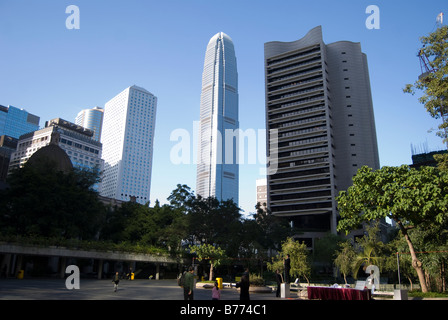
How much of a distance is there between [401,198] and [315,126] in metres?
71.3

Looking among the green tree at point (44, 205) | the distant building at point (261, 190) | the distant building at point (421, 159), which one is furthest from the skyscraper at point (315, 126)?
the distant building at point (261, 190)

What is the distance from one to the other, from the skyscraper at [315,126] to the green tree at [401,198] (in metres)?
59.7

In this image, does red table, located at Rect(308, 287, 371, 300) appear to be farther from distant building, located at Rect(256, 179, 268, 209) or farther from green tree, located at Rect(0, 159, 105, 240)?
distant building, located at Rect(256, 179, 268, 209)

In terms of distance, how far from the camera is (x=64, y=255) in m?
40.5

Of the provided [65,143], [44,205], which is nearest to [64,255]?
[44,205]

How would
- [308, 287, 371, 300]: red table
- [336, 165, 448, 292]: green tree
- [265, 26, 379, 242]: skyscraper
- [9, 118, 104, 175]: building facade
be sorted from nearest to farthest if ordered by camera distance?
[308, 287, 371, 300]: red table
[336, 165, 448, 292]: green tree
[265, 26, 379, 242]: skyscraper
[9, 118, 104, 175]: building facade

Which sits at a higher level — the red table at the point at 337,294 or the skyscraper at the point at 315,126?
the skyscraper at the point at 315,126

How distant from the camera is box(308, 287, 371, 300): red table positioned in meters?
16.3

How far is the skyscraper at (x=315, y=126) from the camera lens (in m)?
86.4

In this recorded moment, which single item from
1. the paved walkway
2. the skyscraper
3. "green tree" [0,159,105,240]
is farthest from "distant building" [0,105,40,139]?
the paved walkway

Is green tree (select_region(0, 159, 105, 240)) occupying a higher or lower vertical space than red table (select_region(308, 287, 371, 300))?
higher

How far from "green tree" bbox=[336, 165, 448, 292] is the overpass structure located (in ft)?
104

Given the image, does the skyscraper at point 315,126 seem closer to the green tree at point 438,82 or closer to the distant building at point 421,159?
the distant building at point 421,159
